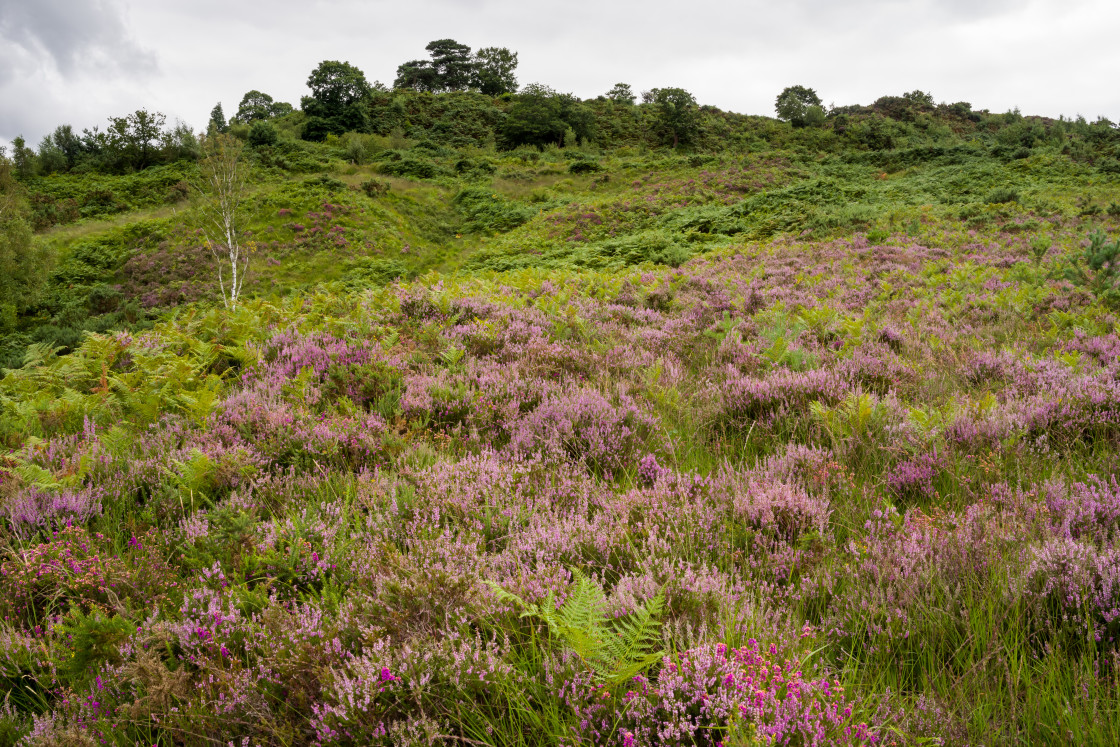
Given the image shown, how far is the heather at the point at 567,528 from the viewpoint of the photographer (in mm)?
1547

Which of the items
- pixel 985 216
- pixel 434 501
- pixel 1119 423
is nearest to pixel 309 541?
pixel 434 501

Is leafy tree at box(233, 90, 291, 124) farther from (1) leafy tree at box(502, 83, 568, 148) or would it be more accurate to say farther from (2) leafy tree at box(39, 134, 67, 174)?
(1) leafy tree at box(502, 83, 568, 148)

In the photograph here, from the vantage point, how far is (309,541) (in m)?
2.37

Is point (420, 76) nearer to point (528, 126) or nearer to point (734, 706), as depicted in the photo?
point (528, 126)

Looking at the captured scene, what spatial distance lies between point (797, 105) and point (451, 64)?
57.0 metres

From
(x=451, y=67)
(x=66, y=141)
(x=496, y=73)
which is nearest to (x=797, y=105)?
(x=496, y=73)

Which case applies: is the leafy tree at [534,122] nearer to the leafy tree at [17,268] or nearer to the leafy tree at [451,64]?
the leafy tree at [451,64]

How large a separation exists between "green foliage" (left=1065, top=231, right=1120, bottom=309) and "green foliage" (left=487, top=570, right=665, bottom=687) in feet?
29.1

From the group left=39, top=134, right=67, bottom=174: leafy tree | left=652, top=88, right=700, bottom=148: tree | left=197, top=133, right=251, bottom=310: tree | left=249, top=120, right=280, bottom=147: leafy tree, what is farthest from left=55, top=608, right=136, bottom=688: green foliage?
left=652, top=88, right=700, bottom=148: tree

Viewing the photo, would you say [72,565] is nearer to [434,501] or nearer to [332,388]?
[434,501]

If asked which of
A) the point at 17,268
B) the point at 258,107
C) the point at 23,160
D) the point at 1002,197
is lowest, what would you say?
the point at 1002,197

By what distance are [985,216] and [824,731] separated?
21.4m

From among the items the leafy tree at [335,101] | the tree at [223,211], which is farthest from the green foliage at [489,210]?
the leafy tree at [335,101]

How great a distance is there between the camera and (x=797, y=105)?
64875 mm
